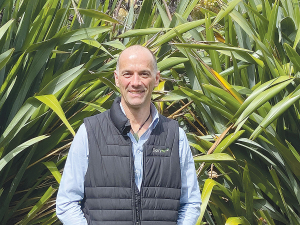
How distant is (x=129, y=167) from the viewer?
1.91 meters

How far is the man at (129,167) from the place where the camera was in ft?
6.20

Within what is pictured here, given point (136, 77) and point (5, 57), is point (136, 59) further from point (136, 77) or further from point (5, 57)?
point (5, 57)

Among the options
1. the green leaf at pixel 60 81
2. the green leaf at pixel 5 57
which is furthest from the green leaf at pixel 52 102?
the green leaf at pixel 5 57

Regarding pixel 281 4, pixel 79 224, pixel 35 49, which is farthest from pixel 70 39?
pixel 281 4

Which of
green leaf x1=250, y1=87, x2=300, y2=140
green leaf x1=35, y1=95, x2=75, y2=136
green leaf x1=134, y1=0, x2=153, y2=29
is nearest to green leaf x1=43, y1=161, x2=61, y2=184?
green leaf x1=35, y1=95, x2=75, y2=136

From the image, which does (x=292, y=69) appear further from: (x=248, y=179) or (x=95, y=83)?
(x=95, y=83)

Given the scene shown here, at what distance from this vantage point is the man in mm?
1890

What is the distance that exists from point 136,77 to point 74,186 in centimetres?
49

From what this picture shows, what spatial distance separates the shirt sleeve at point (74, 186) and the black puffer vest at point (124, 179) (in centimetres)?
2

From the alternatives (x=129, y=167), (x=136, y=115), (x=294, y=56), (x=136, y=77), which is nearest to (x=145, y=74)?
(x=136, y=77)

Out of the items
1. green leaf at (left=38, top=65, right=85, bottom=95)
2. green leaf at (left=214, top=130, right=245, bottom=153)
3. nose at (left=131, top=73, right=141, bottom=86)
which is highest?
green leaf at (left=38, top=65, right=85, bottom=95)

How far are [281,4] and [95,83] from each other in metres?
1.81

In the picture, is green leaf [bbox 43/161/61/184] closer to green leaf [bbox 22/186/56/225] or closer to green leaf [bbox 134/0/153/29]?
green leaf [bbox 22/186/56/225]

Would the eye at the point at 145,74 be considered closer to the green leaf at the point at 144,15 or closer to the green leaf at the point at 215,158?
the green leaf at the point at 215,158
